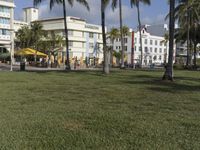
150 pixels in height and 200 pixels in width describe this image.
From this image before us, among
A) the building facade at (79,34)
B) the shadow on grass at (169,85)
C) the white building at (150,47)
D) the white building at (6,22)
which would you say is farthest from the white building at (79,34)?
the shadow on grass at (169,85)

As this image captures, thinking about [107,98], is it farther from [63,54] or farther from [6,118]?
[63,54]

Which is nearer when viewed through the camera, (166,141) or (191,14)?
(166,141)

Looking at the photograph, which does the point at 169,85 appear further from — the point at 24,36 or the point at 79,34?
the point at 79,34

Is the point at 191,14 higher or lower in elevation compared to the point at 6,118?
higher

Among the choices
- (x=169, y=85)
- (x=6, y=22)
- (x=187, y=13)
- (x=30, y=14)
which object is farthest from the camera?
(x=30, y=14)

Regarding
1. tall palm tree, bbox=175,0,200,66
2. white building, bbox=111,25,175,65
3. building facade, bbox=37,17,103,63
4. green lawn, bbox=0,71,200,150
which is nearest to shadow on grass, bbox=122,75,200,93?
green lawn, bbox=0,71,200,150

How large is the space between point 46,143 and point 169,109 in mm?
5379

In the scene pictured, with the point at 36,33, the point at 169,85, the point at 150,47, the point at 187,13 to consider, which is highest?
the point at 187,13

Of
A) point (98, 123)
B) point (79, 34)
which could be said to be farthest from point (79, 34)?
point (98, 123)

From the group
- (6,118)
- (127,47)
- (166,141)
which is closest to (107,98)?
(6,118)

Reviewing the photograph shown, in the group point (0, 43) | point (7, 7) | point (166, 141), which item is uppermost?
point (7, 7)

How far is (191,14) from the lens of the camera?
58.6 m

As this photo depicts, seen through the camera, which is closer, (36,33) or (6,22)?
(6,22)

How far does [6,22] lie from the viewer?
7750 centimetres
